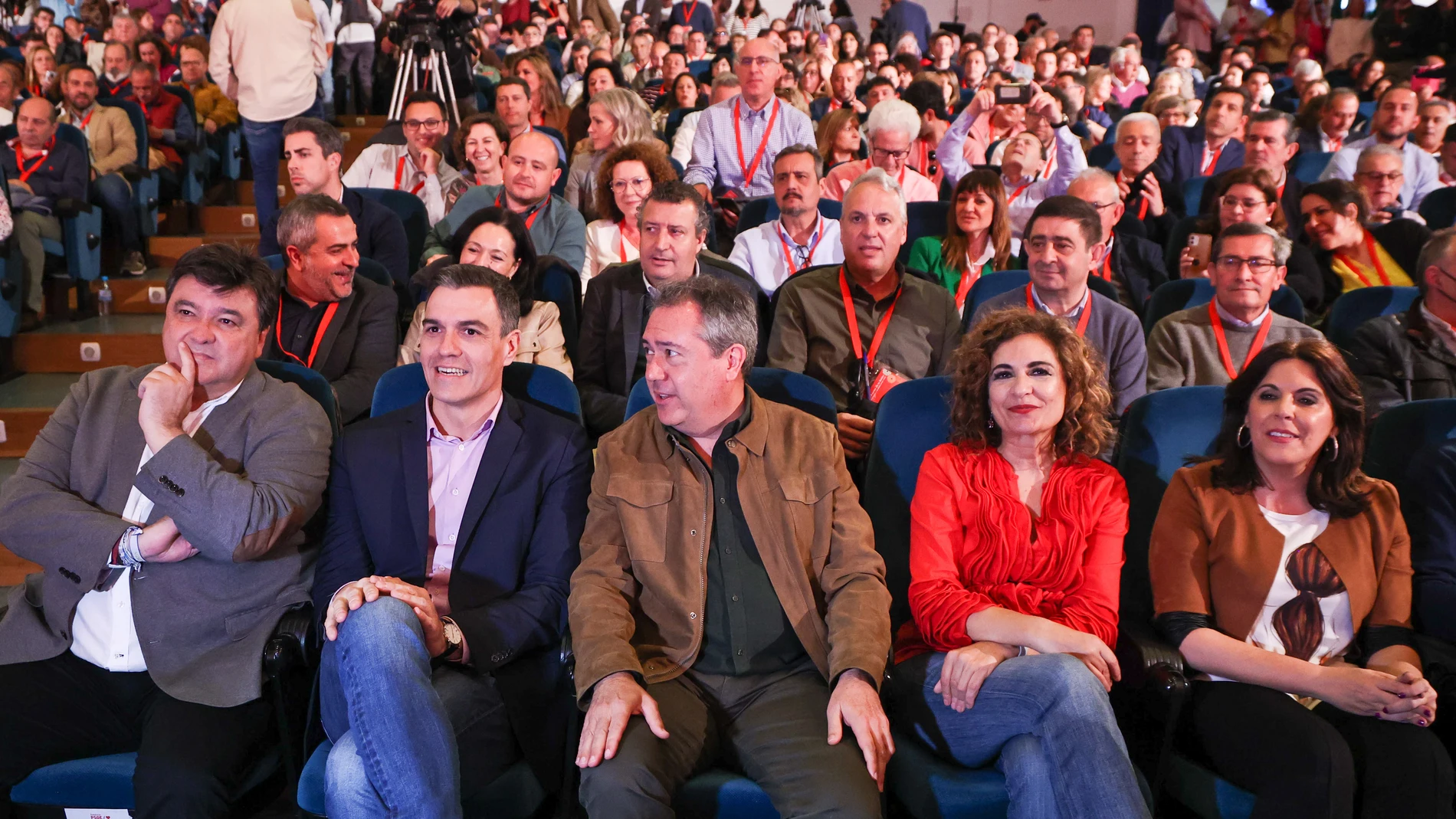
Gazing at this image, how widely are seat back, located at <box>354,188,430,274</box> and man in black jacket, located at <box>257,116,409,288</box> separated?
0.37 meters

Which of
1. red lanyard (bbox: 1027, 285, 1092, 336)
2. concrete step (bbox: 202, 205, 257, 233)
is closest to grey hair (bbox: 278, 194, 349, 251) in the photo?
red lanyard (bbox: 1027, 285, 1092, 336)

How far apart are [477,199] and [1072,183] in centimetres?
228

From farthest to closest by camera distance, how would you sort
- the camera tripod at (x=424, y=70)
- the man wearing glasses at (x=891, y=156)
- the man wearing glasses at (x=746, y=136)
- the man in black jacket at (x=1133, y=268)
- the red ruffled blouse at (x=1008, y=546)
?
the camera tripod at (x=424, y=70)
the man wearing glasses at (x=746, y=136)
the man wearing glasses at (x=891, y=156)
the man in black jacket at (x=1133, y=268)
the red ruffled blouse at (x=1008, y=546)

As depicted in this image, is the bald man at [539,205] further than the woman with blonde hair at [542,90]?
No

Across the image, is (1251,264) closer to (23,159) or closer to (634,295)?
(634,295)

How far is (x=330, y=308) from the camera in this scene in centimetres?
301

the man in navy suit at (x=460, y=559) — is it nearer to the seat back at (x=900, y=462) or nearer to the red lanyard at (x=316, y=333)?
the seat back at (x=900, y=462)

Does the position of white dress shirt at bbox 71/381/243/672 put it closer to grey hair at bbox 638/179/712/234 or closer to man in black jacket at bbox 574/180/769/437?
man in black jacket at bbox 574/180/769/437

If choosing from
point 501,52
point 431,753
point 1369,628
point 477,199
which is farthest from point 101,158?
point 1369,628

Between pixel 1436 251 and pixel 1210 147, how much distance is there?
9.35 feet

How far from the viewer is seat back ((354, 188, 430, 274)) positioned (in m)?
4.38

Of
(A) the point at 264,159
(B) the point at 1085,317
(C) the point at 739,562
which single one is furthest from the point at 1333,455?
(A) the point at 264,159

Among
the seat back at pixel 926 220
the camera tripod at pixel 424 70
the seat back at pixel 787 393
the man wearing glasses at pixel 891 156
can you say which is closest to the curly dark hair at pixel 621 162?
the man wearing glasses at pixel 891 156

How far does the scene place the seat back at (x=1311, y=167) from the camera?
566 centimetres
